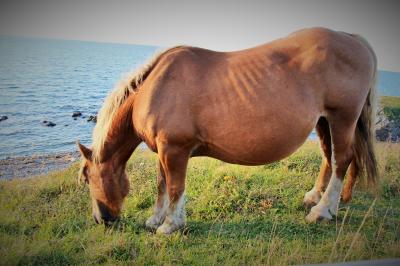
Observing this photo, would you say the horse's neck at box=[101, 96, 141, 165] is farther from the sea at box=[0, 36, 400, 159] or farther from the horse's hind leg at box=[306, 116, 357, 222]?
the horse's hind leg at box=[306, 116, 357, 222]

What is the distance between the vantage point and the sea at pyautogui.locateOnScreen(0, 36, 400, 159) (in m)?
3.11

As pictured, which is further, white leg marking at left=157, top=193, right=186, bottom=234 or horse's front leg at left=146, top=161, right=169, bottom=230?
horse's front leg at left=146, top=161, right=169, bottom=230

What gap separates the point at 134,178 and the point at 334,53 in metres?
2.50

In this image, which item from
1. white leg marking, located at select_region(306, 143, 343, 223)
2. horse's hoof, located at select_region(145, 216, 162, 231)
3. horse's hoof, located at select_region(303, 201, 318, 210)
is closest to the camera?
horse's hoof, located at select_region(145, 216, 162, 231)

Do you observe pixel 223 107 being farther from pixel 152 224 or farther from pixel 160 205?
pixel 152 224

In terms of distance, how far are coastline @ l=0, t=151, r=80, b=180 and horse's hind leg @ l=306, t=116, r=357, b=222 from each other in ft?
8.52

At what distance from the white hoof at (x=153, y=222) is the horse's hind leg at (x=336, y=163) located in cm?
151

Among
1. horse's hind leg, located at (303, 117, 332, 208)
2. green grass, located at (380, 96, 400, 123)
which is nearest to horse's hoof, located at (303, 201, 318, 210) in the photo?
horse's hind leg, located at (303, 117, 332, 208)

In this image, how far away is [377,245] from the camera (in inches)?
128

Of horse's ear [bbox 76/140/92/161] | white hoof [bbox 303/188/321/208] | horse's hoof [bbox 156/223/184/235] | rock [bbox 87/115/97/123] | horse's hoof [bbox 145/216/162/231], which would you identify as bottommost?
horse's hoof [bbox 145/216/162/231]

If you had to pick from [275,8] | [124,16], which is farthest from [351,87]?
[124,16]

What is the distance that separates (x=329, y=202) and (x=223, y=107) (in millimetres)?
1518

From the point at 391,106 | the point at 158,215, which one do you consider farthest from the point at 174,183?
the point at 391,106

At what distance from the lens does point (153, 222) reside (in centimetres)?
326
